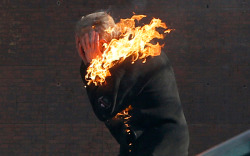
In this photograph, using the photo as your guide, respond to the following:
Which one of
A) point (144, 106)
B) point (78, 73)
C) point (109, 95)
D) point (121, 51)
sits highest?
point (121, 51)

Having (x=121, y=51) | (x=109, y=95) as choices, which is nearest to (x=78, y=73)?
(x=121, y=51)

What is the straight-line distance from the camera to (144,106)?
403 cm

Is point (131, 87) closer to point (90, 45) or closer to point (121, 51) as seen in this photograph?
point (121, 51)

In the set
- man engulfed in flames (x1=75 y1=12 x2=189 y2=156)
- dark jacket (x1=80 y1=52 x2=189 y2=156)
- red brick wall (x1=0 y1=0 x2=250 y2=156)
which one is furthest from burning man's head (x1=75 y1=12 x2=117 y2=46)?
red brick wall (x1=0 y1=0 x2=250 y2=156)

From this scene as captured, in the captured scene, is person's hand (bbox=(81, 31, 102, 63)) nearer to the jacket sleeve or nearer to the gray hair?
the gray hair

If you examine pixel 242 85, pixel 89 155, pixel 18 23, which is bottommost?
pixel 89 155

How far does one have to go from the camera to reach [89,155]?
26.6 feet

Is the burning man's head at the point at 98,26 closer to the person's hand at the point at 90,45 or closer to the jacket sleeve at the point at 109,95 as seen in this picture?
the person's hand at the point at 90,45

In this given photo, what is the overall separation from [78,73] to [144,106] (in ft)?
13.5

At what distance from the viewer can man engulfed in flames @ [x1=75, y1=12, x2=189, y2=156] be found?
390 centimetres

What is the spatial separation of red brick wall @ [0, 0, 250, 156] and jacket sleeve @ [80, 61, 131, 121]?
13.6 ft

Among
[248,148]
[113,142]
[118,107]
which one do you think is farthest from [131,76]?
[113,142]

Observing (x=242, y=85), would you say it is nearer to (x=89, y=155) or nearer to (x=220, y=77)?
(x=220, y=77)

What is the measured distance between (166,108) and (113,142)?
13.5 ft
